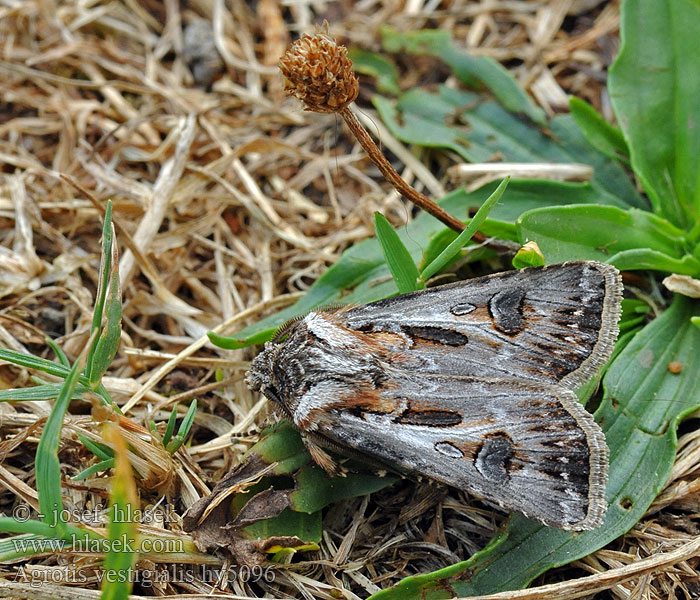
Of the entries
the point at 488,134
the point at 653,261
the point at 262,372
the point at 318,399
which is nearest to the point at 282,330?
the point at 262,372

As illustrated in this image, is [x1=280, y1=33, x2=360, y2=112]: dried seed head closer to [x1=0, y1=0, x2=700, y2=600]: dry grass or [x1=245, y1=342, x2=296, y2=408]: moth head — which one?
[x1=245, y1=342, x2=296, y2=408]: moth head

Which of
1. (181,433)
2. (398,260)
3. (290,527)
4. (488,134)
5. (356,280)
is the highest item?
(488,134)

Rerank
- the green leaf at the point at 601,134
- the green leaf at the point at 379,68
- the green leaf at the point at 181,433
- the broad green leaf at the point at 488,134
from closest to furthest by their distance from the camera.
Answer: the green leaf at the point at 181,433 → the green leaf at the point at 601,134 → the broad green leaf at the point at 488,134 → the green leaf at the point at 379,68

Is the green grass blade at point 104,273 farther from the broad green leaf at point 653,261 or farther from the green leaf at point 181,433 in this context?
the broad green leaf at point 653,261

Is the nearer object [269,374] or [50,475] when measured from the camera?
[50,475]

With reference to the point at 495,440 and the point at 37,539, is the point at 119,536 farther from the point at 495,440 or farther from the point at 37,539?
the point at 495,440

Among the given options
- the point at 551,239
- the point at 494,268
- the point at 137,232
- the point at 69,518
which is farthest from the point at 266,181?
the point at 69,518

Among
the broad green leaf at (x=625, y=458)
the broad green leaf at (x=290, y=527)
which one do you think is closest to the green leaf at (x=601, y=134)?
the broad green leaf at (x=625, y=458)
